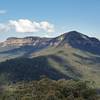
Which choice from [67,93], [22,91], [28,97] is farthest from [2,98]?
[67,93]

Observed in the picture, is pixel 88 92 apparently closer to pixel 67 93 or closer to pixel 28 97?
pixel 67 93

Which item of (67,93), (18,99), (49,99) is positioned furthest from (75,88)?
(18,99)

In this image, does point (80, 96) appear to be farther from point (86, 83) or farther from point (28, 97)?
point (28, 97)

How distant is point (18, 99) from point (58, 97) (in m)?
12.7

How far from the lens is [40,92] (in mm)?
102500

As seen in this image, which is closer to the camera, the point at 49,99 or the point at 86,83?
the point at 49,99

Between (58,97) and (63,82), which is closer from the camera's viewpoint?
(58,97)

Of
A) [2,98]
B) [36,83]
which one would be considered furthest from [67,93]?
[2,98]

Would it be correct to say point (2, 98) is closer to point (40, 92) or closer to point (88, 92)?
point (40, 92)

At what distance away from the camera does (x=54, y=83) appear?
10625 cm

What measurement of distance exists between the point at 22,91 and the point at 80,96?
18.5m

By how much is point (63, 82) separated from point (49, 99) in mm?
13588

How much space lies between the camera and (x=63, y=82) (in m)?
109

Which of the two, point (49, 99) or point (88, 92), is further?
point (88, 92)
